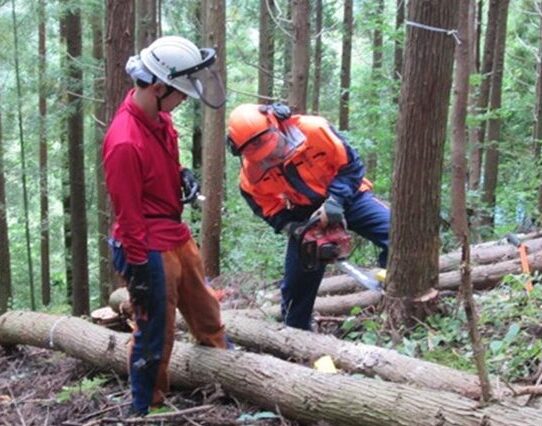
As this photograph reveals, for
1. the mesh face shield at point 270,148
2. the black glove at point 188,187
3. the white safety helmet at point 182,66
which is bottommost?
the black glove at point 188,187

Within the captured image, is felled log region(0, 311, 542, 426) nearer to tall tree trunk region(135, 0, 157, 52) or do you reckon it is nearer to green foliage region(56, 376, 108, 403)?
green foliage region(56, 376, 108, 403)

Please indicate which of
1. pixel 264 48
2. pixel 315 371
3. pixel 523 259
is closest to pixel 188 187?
pixel 315 371

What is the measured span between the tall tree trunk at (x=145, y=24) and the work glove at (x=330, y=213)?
27.0 ft

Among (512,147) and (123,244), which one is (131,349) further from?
(512,147)

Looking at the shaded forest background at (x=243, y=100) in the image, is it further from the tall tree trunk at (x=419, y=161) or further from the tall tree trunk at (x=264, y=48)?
the tall tree trunk at (x=419, y=161)

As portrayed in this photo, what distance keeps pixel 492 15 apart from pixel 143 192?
413 inches

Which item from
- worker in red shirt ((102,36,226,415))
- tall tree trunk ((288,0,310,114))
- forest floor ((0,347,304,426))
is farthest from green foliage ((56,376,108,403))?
tall tree trunk ((288,0,310,114))

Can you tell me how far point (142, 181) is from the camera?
3.88 metres

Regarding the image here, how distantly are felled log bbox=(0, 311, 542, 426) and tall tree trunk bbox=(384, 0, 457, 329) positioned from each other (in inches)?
52.8

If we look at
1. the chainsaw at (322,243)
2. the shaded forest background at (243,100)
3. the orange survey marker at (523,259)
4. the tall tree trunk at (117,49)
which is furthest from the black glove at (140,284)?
the shaded forest background at (243,100)

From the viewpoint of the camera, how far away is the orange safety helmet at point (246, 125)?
4.73m

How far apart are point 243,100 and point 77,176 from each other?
7.87m

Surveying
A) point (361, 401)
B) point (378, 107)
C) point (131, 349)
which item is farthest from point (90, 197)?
point (361, 401)

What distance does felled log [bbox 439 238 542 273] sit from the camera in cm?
682
